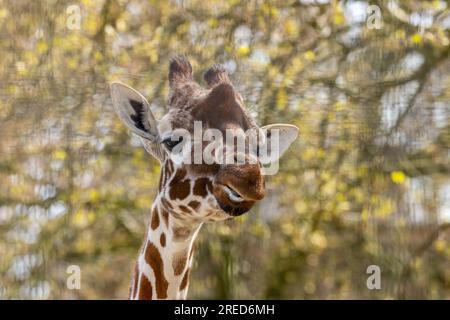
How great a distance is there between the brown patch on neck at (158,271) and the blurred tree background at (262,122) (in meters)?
3.57

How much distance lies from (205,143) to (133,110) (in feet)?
1.65

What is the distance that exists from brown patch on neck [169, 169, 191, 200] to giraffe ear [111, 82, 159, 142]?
28 cm

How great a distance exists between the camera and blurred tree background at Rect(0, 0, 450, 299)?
7367 mm

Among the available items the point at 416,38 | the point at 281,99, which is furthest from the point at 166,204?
the point at 416,38

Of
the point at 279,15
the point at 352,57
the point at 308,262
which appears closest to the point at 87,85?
the point at 279,15

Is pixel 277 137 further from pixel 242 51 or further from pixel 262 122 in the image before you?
pixel 242 51

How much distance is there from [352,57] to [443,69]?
0.97m

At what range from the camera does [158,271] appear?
3.61 m

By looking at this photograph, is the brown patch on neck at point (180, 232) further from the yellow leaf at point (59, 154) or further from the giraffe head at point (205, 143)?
the yellow leaf at point (59, 154)

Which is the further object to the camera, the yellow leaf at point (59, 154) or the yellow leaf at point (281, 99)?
the yellow leaf at point (281, 99)

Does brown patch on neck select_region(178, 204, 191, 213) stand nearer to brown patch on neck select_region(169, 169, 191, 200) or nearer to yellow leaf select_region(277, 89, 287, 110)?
brown patch on neck select_region(169, 169, 191, 200)

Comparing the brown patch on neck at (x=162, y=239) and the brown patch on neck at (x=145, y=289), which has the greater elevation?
the brown patch on neck at (x=162, y=239)

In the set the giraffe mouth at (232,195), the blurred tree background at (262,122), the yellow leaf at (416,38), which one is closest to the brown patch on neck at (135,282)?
the giraffe mouth at (232,195)

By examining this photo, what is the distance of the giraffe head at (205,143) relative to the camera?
10.0 ft
